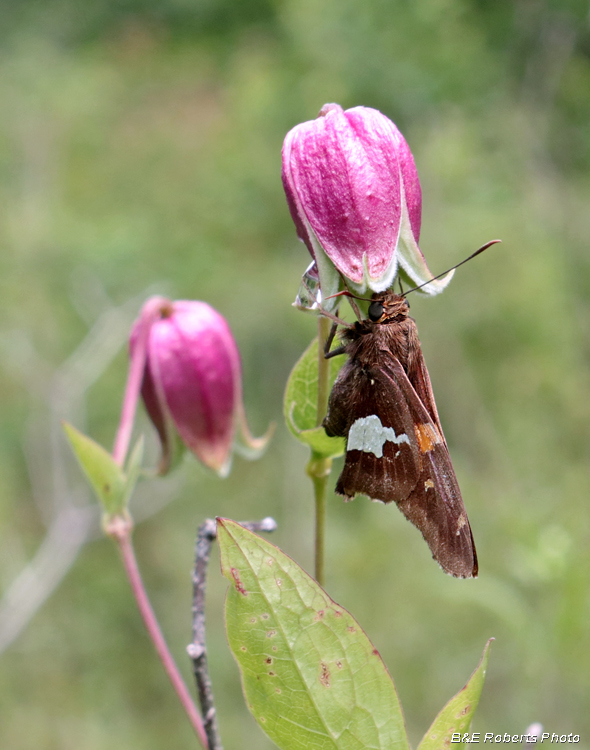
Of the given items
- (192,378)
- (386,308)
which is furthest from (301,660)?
(192,378)

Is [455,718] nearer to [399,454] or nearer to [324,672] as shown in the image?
[324,672]

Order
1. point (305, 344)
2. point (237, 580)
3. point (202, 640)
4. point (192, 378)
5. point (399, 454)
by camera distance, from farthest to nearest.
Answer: point (305, 344) → point (192, 378) → point (399, 454) → point (202, 640) → point (237, 580)

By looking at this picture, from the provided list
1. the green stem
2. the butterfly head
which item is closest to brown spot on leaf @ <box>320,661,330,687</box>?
the green stem

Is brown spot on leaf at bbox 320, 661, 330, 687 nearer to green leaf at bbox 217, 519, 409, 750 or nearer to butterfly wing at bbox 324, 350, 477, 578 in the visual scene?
green leaf at bbox 217, 519, 409, 750

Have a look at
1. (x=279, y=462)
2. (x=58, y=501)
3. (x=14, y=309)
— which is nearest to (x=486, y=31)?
(x=279, y=462)

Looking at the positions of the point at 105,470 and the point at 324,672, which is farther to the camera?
the point at 105,470

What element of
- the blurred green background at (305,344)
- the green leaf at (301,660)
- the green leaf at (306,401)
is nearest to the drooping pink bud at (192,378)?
the green leaf at (306,401)
